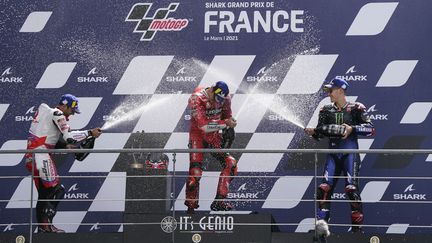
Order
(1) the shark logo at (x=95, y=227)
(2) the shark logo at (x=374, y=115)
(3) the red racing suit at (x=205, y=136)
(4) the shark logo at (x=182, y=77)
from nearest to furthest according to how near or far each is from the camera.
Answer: (3) the red racing suit at (x=205, y=136), (2) the shark logo at (x=374, y=115), (1) the shark logo at (x=95, y=227), (4) the shark logo at (x=182, y=77)

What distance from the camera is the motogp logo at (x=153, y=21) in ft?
31.0

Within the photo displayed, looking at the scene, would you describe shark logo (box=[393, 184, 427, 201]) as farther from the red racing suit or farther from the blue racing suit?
the red racing suit

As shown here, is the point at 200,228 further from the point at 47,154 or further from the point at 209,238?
the point at 47,154

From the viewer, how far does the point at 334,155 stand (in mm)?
8469

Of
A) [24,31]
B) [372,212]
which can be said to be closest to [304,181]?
[372,212]

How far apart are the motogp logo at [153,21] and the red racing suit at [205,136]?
0.94m

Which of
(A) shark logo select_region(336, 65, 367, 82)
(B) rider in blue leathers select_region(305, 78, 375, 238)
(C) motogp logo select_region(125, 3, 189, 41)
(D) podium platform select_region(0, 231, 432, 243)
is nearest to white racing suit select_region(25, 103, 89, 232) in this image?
(D) podium platform select_region(0, 231, 432, 243)

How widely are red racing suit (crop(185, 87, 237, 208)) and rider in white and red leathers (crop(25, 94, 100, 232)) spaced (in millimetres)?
791

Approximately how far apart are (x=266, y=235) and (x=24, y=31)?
126 inches

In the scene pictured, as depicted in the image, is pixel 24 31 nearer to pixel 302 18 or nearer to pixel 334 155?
pixel 302 18

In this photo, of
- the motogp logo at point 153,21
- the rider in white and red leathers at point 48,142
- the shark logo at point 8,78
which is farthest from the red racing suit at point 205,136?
the shark logo at point 8,78

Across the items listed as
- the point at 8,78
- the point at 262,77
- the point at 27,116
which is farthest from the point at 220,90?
the point at 8,78

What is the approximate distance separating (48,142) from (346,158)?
2367 millimetres

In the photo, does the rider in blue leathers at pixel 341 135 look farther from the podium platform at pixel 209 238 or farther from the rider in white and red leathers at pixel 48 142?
the rider in white and red leathers at pixel 48 142
